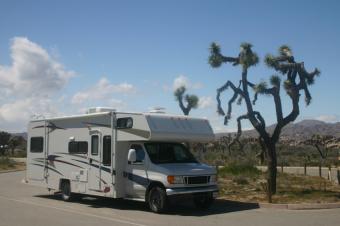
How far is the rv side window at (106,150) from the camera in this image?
54.9 ft

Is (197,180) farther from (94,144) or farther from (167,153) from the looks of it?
(94,144)

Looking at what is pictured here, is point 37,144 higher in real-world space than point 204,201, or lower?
higher

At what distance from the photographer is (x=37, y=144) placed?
2061cm

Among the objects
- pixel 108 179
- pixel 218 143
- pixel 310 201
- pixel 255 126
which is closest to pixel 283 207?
pixel 310 201

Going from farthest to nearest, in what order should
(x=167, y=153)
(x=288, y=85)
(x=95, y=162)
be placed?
(x=288, y=85)
(x=95, y=162)
(x=167, y=153)

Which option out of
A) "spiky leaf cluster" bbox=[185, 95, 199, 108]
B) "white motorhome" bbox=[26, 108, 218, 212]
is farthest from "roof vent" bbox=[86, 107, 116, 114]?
"spiky leaf cluster" bbox=[185, 95, 199, 108]

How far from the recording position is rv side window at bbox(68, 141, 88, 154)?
17.9 m

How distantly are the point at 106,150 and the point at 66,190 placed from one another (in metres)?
3.15

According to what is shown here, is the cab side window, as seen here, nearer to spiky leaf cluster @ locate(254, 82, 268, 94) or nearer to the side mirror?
the side mirror

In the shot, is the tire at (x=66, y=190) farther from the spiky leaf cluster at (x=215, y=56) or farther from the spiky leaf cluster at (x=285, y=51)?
the spiky leaf cluster at (x=285, y=51)

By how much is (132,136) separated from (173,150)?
1.43 meters

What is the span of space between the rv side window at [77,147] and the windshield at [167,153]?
2.75 meters

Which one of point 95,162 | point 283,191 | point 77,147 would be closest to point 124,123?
point 95,162

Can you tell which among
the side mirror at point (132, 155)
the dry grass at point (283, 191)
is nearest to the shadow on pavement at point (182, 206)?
the dry grass at point (283, 191)
